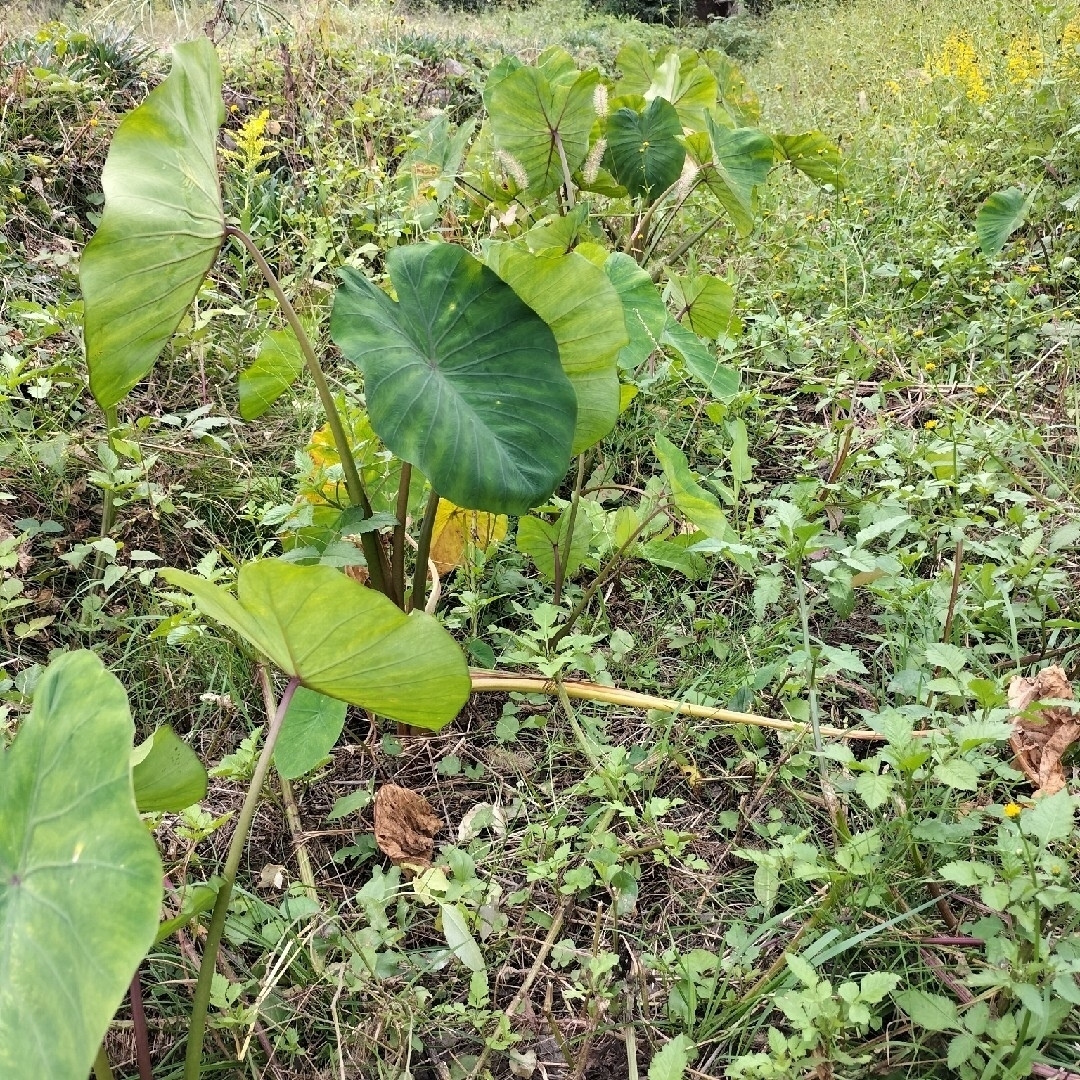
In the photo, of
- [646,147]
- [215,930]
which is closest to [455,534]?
[215,930]

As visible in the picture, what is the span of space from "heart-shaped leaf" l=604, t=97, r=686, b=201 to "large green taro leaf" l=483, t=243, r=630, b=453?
95cm

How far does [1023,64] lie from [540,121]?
2153 millimetres

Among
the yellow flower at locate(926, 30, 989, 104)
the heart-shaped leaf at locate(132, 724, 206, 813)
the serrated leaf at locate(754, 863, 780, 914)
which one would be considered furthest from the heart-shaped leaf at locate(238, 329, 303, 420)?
the yellow flower at locate(926, 30, 989, 104)

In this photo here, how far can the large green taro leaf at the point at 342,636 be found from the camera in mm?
716

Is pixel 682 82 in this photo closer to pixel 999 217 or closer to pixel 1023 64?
pixel 999 217

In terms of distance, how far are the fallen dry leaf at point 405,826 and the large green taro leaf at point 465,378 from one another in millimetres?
404

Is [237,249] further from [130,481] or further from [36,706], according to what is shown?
[36,706]

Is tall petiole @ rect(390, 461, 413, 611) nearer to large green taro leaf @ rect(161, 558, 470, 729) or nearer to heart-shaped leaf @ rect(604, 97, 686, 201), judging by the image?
large green taro leaf @ rect(161, 558, 470, 729)

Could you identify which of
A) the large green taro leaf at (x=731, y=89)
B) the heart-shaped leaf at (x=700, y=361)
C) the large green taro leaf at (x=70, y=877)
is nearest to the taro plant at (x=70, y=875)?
the large green taro leaf at (x=70, y=877)

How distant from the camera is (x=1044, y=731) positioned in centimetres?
111

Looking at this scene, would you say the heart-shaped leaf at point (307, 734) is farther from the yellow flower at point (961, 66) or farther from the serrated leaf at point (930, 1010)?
the yellow flower at point (961, 66)

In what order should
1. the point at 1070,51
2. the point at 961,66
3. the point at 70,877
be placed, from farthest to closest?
the point at 961,66
the point at 1070,51
the point at 70,877

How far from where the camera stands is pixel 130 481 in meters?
Answer: 1.44

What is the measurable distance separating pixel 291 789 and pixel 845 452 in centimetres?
113
